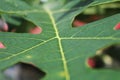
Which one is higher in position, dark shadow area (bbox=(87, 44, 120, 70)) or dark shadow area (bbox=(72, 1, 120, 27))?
dark shadow area (bbox=(72, 1, 120, 27))

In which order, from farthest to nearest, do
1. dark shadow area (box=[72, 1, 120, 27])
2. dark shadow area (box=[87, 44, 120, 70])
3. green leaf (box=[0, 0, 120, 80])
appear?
dark shadow area (box=[87, 44, 120, 70]) < dark shadow area (box=[72, 1, 120, 27]) < green leaf (box=[0, 0, 120, 80])

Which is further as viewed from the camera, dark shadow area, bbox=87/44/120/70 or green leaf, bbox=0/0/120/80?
dark shadow area, bbox=87/44/120/70

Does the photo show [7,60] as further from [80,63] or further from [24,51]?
[80,63]

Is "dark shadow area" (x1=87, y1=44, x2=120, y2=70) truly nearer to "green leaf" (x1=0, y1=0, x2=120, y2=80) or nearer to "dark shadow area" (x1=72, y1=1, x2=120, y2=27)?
"dark shadow area" (x1=72, y1=1, x2=120, y2=27)

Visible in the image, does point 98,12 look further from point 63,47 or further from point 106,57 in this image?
point 63,47

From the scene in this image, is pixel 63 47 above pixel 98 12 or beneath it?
beneath

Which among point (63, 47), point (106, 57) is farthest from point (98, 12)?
point (63, 47)

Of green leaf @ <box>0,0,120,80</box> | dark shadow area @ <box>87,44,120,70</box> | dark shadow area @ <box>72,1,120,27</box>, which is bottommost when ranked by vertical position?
green leaf @ <box>0,0,120,80</box>

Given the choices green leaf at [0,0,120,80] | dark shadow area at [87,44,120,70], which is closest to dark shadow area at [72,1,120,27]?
dark shadow area at [87,44,120,70]
